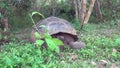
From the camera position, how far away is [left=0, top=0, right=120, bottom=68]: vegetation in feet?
12.9

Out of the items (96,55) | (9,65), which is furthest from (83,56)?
(9,65)

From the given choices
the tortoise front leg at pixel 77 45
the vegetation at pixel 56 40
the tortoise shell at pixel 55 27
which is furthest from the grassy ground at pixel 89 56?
the tortoise shell at pixel 55 27

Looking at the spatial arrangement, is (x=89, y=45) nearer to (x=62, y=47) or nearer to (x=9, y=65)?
(x=62, y=47)

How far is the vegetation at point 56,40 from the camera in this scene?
3.94m

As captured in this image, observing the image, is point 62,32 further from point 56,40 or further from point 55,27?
point 56,40

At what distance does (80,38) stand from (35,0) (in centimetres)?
267

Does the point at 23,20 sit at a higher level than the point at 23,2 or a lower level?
lower

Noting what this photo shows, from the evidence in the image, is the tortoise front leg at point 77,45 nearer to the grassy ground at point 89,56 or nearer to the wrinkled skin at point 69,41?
the wrinkled skin at point 69,41

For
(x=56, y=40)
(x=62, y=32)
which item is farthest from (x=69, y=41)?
(x=56, y=40)

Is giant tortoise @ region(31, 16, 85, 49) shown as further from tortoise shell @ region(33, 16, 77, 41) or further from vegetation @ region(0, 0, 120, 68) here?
vegetation @ region(0, 0, 120, 68)

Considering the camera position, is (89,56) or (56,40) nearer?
(56,40)

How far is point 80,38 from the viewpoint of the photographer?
5.58 metres

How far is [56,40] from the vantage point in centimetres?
402

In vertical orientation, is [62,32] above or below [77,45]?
above
